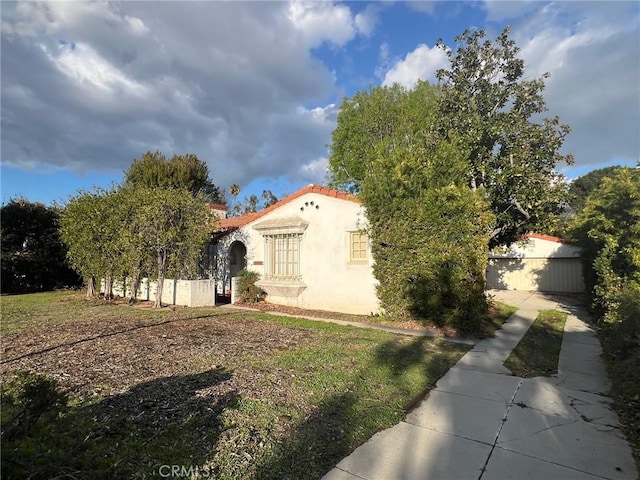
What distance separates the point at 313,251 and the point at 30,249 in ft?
56.3

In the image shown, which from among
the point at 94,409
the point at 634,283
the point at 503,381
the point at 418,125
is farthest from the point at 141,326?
the point at 418,125

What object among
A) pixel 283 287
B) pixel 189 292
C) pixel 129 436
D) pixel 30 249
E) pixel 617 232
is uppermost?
pixel 30 249

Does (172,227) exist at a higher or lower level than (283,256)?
higher

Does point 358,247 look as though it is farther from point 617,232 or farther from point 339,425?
point 339,425

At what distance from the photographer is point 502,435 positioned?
4035mm

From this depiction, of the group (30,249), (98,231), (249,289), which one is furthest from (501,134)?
(30,249)

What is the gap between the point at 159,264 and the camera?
12.9 metres

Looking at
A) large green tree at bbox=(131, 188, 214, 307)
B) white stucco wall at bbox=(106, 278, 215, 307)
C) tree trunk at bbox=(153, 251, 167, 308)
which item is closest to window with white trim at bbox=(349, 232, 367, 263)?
large green tree at bbox=(131, 188, 214, 307)

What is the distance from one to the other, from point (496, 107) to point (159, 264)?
13442 mm

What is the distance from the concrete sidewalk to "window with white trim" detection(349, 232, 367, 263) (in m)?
5.79

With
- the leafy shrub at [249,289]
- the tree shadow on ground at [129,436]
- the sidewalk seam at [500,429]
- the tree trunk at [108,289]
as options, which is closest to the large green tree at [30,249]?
the tree trunk at [108,289]

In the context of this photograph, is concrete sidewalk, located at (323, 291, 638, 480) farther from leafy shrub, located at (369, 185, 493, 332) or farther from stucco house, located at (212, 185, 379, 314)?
stucco house, located at (212, 185, 379, 314)

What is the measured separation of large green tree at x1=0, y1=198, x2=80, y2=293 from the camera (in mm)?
19547

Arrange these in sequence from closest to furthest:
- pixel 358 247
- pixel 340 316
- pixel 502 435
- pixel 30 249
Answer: pixel 502 435 → pixel 340 316 → pixel 358 247 → pixel 30 249
